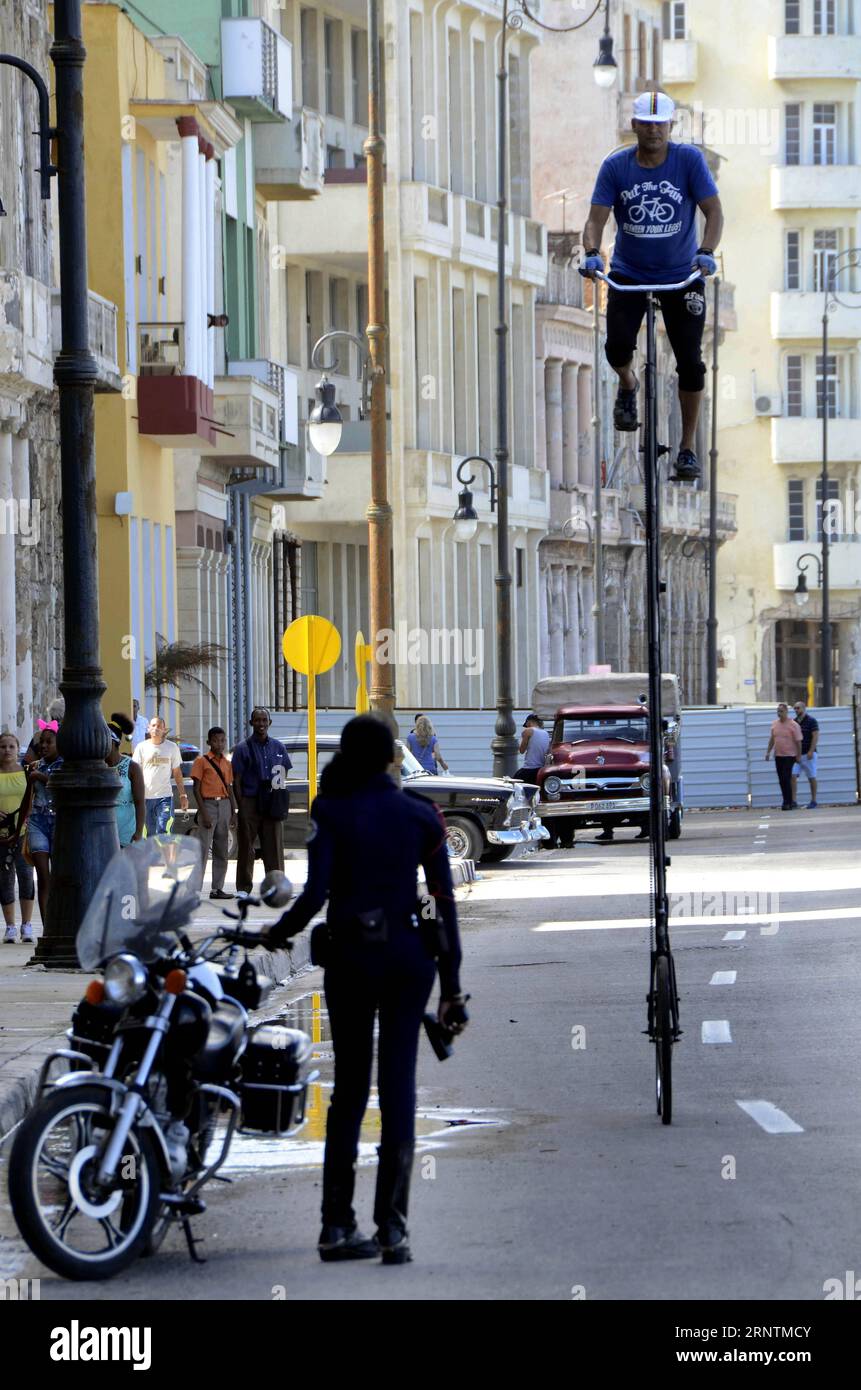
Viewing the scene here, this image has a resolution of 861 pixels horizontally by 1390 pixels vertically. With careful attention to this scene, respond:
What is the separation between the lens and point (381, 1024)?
10273 mm

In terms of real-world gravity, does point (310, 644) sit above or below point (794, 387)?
below

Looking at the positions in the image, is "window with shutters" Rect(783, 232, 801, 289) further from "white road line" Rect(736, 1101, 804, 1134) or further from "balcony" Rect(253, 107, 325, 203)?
"white road line" Rect(736, 1101, 804, 1134)

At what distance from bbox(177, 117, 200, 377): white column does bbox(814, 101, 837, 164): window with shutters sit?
65986 millimetres

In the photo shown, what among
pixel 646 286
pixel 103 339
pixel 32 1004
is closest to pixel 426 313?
pixel 103 339

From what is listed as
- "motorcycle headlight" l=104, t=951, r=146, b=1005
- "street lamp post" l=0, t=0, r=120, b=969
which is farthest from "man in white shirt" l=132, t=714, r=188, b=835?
"motorcycle headlight" l=104, t=951, r=146, b=1005

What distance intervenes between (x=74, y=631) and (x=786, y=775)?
39416 millimetres

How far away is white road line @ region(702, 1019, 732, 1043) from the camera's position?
17.1m

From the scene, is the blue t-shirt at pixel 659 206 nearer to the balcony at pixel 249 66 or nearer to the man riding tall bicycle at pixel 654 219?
the man riding tall bicycle at pixel 654 219

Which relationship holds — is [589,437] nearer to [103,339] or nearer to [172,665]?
[172,665]

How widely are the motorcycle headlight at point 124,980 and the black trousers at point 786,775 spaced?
49.4 meters

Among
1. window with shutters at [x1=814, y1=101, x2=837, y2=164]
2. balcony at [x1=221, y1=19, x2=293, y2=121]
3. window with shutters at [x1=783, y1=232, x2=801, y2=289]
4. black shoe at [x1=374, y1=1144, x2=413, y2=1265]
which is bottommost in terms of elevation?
black shoe at [x1=374, y1=1144, x2=413, y2=1265]

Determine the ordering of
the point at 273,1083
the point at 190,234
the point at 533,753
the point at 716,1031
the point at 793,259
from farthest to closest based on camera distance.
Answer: the point at 793,259, the point at 533,753, the point at 190,234, the point at 716,1031, the point at 273,1083

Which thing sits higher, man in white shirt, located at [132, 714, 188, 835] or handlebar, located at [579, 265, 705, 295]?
handlebar, located at [579, 265, 705, 295]
